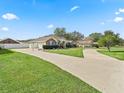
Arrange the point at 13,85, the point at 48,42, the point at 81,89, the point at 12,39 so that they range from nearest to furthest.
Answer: the point at 81,89 < the point at 13,85 < the point at 48,42 < the point at 12,39

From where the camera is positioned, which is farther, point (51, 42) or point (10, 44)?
point (10, 44)

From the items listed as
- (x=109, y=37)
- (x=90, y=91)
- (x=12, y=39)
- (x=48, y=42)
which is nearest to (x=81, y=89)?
(x=90, y=91)

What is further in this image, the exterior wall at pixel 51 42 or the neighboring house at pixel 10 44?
the exterior wall at pixel 51 42

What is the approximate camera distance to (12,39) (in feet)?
237

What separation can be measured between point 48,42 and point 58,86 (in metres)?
58.2

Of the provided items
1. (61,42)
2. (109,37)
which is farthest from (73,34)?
(109,37)

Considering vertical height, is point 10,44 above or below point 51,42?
below

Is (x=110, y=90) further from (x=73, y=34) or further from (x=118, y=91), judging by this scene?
(x=73, y=34)

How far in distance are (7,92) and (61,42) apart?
6170 centimetres

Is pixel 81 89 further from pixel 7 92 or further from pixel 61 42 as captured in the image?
pixel 61 42

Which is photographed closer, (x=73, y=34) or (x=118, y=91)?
(x=118, y=91)

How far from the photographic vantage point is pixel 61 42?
2717 inches

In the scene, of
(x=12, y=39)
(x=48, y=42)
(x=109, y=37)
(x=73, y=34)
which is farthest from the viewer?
(x=73, y=34)

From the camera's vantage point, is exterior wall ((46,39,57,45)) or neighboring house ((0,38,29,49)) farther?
exterior wall ((46,39,57,45))
